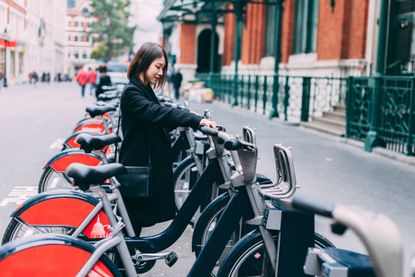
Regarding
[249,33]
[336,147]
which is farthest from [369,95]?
[249,33]

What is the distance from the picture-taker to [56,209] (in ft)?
12.3

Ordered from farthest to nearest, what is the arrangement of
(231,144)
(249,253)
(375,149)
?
1. (375,149)
2. (249,253)
3. (231,144)

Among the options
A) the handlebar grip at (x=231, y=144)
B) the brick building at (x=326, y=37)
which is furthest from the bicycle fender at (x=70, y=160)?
the brick building at (x=326, y=37)

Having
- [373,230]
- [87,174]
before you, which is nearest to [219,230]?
[87,174]

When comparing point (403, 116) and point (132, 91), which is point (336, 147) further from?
point (132, 91)

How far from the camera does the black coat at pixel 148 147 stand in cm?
378

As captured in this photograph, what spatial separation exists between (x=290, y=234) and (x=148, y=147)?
1.25m

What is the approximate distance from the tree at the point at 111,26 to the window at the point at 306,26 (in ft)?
268

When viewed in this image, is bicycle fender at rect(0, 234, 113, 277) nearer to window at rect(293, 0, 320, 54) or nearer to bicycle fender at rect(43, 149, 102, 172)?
bicycle fender at rect(43, 149, 102, 172)

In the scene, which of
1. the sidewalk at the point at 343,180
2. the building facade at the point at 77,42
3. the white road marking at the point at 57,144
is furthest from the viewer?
the building facade at the point at 77,42

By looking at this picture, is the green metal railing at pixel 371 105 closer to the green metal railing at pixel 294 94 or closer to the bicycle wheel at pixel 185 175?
the green metal railing at pixel 294 94

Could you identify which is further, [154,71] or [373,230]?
[154,71]

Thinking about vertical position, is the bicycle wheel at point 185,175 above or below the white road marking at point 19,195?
above

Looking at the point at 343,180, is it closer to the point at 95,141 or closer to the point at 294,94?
the point at 95,141
